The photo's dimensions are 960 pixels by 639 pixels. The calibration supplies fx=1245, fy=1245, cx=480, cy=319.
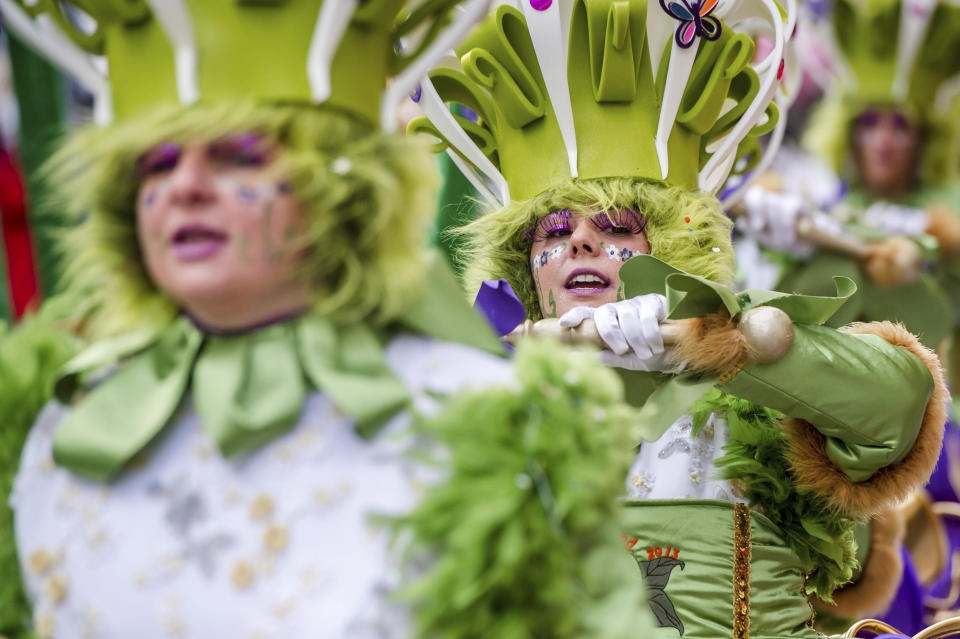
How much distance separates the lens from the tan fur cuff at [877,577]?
243 cm

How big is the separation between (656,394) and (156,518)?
0.71 metres

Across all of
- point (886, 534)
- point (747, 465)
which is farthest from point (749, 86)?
point (886, 534)

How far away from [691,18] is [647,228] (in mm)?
361

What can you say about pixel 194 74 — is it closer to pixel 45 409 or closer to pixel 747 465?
pixel 45 409

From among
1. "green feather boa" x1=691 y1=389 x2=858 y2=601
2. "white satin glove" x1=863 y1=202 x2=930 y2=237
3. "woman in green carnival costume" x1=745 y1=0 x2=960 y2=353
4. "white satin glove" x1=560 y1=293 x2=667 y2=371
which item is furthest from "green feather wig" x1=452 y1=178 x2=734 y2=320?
"white satin glove" x1=863 y1=202 x2=930 y2=237

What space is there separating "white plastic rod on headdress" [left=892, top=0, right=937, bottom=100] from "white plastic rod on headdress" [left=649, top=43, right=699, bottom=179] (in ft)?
7.62

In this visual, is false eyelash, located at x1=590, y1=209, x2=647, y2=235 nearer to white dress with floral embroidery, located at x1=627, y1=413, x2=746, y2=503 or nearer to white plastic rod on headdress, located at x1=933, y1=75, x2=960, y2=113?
white dress with floral embroidery, located at x1=627, y1=413, x2=746, y2=503

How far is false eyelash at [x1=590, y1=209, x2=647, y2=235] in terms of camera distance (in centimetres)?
207

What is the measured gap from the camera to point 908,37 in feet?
13.7

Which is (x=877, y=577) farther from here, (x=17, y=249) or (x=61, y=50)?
(x=17, y=249)

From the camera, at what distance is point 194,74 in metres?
1.35

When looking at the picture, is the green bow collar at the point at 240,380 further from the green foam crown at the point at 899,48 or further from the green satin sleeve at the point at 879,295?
the green foam crown at the point at 899,48

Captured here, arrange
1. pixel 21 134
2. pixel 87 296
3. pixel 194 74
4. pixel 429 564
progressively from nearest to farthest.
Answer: pixel 429 564 < pixel 194 74 < pixel 87 296 < pixel 21 134

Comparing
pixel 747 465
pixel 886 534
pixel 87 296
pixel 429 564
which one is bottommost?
pixel 886 534
